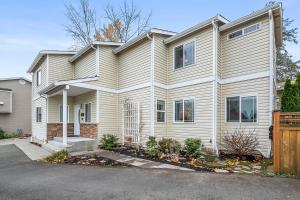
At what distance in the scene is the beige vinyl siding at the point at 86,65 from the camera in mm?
14566

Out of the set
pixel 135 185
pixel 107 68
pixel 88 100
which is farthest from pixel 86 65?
pixel 135 185

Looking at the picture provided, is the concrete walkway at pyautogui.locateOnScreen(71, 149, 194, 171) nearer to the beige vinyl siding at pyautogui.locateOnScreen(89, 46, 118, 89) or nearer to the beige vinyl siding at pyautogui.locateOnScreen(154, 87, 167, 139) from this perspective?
the beige vinyl siding at pyautogui.locateOnScreen(154, 87, 167, 139)

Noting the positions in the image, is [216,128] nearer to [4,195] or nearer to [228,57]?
[228,57]

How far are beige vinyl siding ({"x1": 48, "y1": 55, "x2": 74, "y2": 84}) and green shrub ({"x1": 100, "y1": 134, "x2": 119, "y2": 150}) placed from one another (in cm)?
594

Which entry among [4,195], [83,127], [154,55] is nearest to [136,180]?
[4,195]

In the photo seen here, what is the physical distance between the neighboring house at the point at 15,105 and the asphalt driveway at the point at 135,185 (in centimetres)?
1729

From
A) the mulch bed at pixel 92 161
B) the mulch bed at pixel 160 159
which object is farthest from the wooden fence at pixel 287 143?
the mulch bed at pixel 92 161

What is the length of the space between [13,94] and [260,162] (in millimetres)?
23175

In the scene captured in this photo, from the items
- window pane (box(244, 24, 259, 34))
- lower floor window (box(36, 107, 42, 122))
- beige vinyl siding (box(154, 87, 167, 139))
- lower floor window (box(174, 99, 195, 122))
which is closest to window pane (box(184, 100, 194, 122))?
lower floor window (box(174, 99, 195, 122))

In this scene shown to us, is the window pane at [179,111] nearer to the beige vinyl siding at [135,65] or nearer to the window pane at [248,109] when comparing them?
the beige vinyl siding at [135,65]

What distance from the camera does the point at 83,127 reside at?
49.5ft

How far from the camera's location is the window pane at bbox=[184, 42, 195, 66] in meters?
11.8

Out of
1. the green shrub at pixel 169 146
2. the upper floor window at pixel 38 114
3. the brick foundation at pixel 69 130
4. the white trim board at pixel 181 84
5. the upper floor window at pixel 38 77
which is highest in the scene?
the upper floor window at pixel 38 77

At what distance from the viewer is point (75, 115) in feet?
53.8
